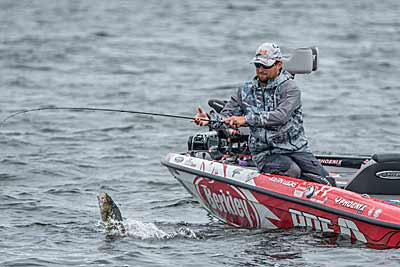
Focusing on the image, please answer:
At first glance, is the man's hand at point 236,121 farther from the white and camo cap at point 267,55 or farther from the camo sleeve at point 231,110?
the white and camo cap at point 267,55

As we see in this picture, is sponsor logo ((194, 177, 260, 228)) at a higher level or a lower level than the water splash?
higher

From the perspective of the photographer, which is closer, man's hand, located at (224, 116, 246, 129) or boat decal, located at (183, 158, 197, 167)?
man's hand, located at (224, 116, 246, 129)

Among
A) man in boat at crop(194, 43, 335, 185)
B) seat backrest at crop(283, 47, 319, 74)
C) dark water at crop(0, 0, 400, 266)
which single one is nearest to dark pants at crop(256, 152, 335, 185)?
man in boat at crop(194, 43, 335, 185)

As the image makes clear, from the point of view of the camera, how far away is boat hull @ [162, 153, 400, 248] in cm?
966

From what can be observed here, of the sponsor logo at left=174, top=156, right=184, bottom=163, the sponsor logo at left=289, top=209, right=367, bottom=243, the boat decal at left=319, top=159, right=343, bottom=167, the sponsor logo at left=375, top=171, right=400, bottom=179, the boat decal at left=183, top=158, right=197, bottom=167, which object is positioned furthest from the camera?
the boat decal at left=319, top=159, right=343, bottom=167

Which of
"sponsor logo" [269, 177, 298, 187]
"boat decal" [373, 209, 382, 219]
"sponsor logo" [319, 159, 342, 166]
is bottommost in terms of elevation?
"boat decal" [373, 209, 382, 219]

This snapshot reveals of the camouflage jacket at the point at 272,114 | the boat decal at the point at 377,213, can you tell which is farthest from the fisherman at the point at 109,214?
the boat decal at the point at 377,213

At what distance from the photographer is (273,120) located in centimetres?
1027

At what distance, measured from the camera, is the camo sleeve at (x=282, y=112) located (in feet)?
33.7

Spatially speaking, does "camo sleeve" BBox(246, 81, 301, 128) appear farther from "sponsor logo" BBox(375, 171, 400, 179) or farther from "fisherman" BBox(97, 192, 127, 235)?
"fisherman" BBox(97, 192, 127, 235)

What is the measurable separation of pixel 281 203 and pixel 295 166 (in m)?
0.40

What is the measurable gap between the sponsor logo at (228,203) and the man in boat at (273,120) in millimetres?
414

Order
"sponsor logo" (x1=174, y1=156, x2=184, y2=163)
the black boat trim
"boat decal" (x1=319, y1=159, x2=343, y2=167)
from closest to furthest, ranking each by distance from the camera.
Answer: the black boat trim < "sponsor logo" (x1=174, y1=156, x2=184, y2=163) < "boat decal" (x1=319, y1=159, x2=343, y2=167)

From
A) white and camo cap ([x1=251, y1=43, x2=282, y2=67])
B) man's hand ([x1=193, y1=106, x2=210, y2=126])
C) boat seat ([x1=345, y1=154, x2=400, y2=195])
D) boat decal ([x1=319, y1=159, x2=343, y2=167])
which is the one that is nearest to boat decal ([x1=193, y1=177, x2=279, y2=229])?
man's hand ([x1=193, y1=106, x2=210, y2=126])
